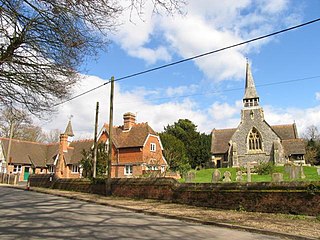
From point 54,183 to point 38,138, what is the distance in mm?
A: 44980

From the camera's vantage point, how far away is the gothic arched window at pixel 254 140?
52.7 metres

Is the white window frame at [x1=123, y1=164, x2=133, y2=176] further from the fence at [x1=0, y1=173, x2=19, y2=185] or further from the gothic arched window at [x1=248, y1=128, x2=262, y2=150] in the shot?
the gothic arched window at [x1=248, y1=128, x2=262, y2=150]

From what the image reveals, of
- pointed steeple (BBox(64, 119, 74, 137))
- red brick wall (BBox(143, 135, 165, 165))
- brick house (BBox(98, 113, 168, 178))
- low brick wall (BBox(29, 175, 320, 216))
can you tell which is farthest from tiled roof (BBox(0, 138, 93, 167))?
low brick wall (BBox(29, 175, 320, 216))

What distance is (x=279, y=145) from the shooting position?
49.7 metres

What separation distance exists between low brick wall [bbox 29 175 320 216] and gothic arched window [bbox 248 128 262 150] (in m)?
37.9

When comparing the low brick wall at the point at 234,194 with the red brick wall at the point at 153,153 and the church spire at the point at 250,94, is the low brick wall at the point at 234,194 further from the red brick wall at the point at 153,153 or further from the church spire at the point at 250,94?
the church spire at the point at 250,94

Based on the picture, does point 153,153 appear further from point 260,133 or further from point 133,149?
point 260,133

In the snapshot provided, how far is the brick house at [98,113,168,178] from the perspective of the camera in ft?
129

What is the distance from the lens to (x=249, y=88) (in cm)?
5516

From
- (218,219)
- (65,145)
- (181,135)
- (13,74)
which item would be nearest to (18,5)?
(13,74)

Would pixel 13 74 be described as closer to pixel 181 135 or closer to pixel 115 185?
pixel 115 185

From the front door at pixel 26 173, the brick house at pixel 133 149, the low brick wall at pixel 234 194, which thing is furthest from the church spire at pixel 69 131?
the low brick wall at pixel 234 194

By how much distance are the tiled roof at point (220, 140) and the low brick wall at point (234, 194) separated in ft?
140

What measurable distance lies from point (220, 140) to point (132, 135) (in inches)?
1074
